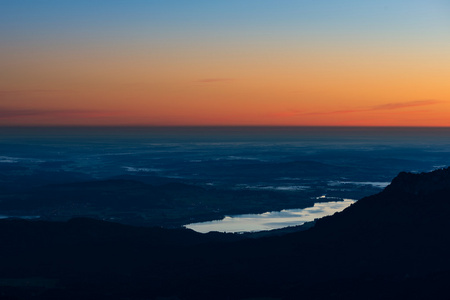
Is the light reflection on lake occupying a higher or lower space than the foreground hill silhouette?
lower

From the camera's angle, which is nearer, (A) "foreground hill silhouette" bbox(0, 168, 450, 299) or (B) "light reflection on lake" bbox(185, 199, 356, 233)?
(A) "foreground hill silhouette" bbox(0, 168, 450, 299)

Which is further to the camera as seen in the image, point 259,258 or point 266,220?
point 266,220

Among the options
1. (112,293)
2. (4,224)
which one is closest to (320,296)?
(112,293)

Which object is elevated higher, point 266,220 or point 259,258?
point 259,258

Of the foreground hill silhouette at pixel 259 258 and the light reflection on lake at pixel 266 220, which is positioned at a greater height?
the foreground hill silhouette at pixel 259 258
